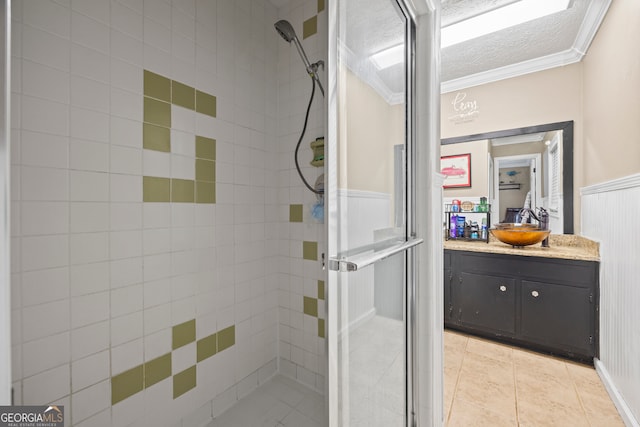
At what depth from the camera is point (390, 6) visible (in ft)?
3.17

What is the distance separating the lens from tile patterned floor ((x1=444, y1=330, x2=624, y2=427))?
1.41m

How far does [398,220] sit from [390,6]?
2.44ft

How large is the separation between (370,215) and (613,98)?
72.0 inches

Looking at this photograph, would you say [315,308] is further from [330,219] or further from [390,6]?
[390,6]

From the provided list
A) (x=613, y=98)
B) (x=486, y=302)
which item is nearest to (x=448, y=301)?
(x=486, y=302)

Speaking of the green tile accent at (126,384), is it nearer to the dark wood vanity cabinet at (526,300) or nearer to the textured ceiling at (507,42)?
the dark wood vanity cabinet at (526,300)

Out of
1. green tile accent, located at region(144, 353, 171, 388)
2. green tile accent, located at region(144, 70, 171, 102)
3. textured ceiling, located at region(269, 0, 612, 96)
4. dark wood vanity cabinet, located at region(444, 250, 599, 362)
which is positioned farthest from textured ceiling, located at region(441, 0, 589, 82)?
green tile accent, located at region(144, 353, 171, 388)

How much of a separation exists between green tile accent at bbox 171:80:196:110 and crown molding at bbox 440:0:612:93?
7.59 feet

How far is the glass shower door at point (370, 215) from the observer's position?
592mm

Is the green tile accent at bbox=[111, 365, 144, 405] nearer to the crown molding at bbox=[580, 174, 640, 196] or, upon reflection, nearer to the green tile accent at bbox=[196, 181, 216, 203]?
the green tile accent at bbox=[196, 181, 216, 203]

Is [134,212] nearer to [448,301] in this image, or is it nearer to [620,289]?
[448,301]

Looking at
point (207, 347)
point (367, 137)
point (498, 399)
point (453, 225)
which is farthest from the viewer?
point (453, 225)

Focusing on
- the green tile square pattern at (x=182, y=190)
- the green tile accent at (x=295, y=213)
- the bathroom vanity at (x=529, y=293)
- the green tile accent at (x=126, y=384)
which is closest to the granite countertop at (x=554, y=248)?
the bathroom vanity at (x=529, y=293)

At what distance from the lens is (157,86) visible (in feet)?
4.14
